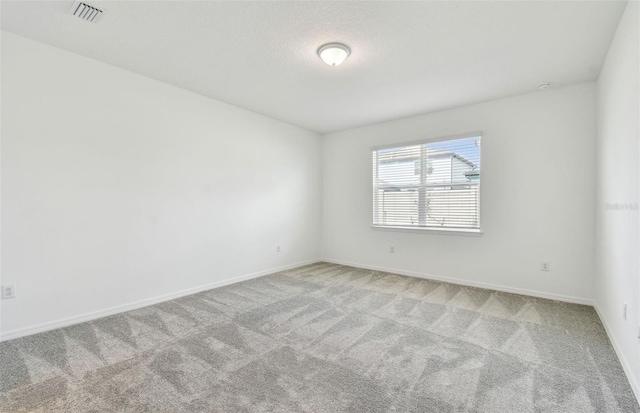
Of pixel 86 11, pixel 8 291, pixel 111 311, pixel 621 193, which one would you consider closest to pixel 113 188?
pixel 8 291

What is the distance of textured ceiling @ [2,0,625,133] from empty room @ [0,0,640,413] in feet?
0.08

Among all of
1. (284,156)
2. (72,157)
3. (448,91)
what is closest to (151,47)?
(72,157)

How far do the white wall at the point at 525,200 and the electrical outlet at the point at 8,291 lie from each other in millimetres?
4488

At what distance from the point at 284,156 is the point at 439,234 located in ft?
9.34

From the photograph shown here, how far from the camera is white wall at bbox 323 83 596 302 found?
10.9ft

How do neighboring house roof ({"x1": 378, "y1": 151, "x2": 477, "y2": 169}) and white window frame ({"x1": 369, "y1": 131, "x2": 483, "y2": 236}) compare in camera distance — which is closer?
white window frame ({"x1": 369, "y1": 131, "x2": 483, "y2": 236})

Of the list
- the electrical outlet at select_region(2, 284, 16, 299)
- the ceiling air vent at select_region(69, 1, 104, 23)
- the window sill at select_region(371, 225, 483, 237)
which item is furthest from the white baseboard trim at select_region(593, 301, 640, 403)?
the electrical outlet at select_region(2, 284, 16, 299)

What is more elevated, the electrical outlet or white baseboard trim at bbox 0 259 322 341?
the electrical outlet

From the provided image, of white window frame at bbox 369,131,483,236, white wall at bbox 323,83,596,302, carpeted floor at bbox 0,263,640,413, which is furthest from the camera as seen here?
white window frame at bbox 369,131,483,236

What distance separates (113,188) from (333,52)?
2632mm

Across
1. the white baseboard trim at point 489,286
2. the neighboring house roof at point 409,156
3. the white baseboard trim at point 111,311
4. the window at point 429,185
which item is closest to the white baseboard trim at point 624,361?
the white baseboard trim at point 489,286

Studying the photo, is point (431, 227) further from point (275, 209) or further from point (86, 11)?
point (86, 11)

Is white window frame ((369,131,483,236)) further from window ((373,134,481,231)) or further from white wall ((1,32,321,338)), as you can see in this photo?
white wall ((1,32,321,338))

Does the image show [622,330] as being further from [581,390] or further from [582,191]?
[582,191]
